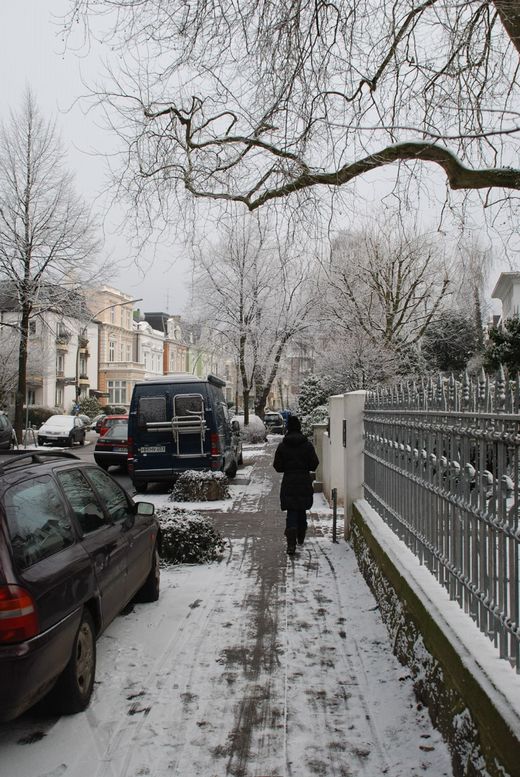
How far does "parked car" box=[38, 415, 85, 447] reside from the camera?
33812 millimetres

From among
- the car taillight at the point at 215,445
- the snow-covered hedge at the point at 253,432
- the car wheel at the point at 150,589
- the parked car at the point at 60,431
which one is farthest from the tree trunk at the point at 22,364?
the car wheel at the point at 150,589

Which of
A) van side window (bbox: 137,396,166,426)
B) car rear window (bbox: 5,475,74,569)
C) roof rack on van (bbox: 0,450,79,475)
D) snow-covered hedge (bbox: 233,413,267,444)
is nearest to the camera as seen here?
car rear window (bbox: 5,475,74,569)

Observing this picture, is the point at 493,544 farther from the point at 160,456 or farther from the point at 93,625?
the point at 160,456

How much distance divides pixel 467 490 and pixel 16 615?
221 centimetres

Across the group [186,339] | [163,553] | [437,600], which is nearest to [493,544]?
[437,600]

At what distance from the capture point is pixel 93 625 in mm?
4340

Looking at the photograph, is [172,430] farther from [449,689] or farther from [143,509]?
[449,689]

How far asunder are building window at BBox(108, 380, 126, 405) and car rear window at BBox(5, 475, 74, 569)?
7139 cm

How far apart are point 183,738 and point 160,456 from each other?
34.4ft

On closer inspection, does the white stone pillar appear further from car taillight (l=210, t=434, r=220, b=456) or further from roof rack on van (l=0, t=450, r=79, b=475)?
car taillight (l=210, t=434, r=220, b=456)

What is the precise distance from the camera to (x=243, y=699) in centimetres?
420

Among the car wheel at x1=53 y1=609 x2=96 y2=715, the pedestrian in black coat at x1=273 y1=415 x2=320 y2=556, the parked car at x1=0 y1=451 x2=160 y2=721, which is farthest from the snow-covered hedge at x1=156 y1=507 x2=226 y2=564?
the car wheel at x1=53 y1=609 x2=96 y2=715

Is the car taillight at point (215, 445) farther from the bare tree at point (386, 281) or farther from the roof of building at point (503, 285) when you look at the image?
the roof of building at point (503, 285)

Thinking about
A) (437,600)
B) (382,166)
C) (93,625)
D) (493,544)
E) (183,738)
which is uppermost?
(382,166)
